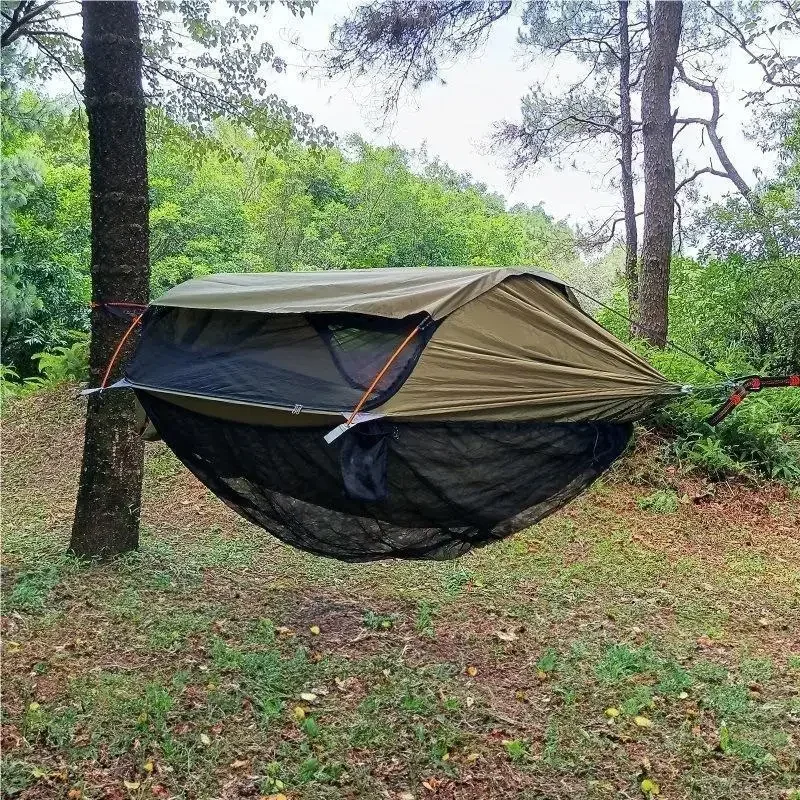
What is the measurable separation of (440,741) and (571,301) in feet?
4.50

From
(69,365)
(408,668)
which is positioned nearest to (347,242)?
(69,365)

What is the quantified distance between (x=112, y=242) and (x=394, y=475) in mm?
1738

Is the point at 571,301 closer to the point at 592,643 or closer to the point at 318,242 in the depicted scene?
the point at 592,643

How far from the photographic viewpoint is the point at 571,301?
7.37 ft

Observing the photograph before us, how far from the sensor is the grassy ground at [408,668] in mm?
1956

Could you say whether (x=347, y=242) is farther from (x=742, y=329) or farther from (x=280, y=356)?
(x=280, y=356)

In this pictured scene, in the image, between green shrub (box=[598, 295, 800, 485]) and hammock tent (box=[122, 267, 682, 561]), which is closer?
hammock tent (box=[122, 267, 682, 561])

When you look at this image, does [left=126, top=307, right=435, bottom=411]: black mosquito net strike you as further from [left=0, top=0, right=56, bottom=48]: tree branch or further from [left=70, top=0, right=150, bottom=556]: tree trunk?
[left=0, top=0, right=56, bottom=48]: tree branch

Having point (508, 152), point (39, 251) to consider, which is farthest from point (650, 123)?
point (39, 251)

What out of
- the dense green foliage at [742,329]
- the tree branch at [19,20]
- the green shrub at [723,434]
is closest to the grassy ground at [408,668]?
the green shrub at [723,434]

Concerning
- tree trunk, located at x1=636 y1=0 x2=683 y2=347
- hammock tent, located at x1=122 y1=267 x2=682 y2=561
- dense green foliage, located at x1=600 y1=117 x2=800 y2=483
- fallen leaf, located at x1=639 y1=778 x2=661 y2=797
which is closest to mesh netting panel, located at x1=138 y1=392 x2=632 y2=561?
hammock tent, located at x1=122 y1=267 x2=682 y2=561

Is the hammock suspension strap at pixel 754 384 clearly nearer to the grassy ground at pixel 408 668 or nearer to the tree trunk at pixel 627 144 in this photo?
the grassy ground at pixel 408 668

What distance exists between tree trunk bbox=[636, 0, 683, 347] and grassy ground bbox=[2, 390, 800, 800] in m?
1.69

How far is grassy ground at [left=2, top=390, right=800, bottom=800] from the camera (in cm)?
196
